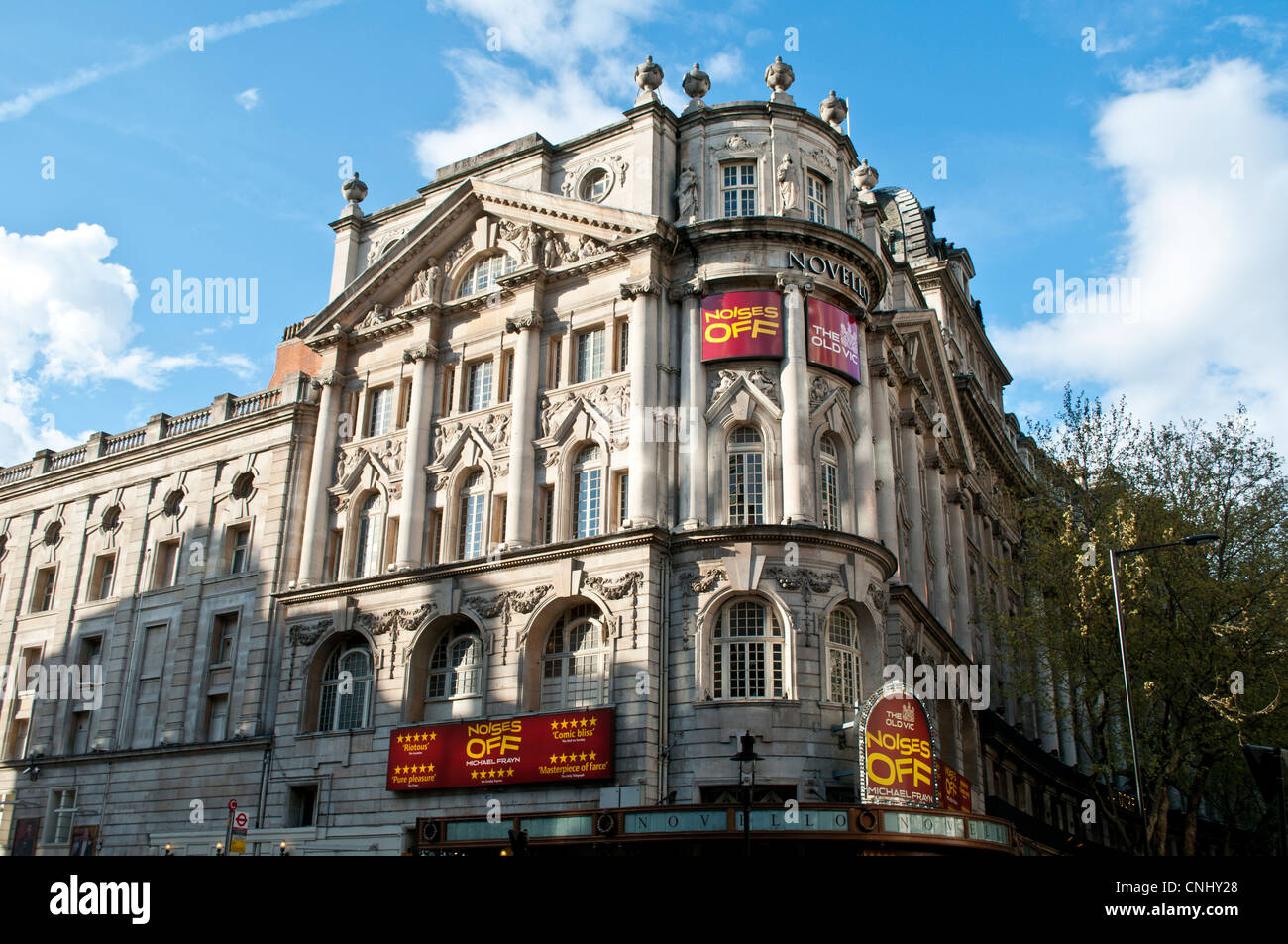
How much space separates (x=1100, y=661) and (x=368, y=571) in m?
24.7

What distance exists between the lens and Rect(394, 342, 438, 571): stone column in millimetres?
39000

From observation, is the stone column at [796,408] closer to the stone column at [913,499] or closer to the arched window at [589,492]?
the arched window at [589,492]

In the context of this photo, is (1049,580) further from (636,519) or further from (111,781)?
(111,781)

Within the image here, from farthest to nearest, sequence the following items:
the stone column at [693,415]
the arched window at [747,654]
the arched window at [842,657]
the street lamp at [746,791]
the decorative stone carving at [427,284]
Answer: the decorative stone carving at [427,284] < the stone column at [693,415] < the arched window at [842,657] < the arched window at [747,654] < the street lamp at [746,791]

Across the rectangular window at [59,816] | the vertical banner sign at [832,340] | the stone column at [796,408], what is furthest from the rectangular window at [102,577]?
the vertical banner sign at [832,340]

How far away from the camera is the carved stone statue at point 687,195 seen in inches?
1529

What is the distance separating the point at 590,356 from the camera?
39062 mm

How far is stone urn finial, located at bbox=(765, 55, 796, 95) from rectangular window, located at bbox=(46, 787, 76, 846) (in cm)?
3790

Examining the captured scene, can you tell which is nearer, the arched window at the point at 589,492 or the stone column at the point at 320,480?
the arched window at the point at 589,492

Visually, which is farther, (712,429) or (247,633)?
(247,633)

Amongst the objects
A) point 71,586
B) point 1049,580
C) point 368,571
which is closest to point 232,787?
point 368,571

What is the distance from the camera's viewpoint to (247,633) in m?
43.1

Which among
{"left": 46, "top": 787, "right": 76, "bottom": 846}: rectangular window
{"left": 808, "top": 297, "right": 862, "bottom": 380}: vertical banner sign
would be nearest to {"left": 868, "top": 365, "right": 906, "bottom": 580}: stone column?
{"left": 808, "top": 297, "right": 862, "bottom": 380}: vertical banner sign

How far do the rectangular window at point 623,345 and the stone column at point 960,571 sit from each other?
19.3 m
